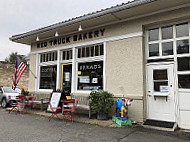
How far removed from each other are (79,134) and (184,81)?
12.0 ft

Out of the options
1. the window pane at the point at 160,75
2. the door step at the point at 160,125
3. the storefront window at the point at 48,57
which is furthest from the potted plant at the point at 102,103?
the storefront window at the point at 48,57

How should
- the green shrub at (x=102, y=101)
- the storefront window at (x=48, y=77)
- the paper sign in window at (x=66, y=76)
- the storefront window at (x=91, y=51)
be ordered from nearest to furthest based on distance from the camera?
1. the green shrub at (x=102, y=101)
2. the storefront window at (x=91, y=51)
3. the paper sign in window at (x=66, y=76)
4. the storefront window at (x=48, y=77)

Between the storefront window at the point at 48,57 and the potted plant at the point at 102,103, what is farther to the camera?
the storefront window at the point at 48,57

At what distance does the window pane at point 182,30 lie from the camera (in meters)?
5.35

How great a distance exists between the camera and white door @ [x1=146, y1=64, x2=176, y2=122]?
5309mm

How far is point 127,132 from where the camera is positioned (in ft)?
15.3

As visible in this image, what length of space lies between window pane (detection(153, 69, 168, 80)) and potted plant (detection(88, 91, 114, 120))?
5.70 ft

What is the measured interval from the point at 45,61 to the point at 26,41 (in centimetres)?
179

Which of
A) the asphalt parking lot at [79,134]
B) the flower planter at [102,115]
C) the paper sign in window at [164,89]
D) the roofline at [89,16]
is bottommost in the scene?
the asphalt parking lot at [79,134]

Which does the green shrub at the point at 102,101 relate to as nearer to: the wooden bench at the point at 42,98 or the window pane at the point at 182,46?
the window pane at the point at 182,46

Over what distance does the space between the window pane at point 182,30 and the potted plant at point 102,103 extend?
3173 millimetres

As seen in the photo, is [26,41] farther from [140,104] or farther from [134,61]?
[140,104]

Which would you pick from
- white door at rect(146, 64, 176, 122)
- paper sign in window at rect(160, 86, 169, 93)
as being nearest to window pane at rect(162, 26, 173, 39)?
white door at rect(146, 64, 176, 122)

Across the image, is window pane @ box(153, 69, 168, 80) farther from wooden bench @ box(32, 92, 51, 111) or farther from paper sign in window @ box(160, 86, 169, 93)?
wooden bench @ box(32, 92, 51, 111)
